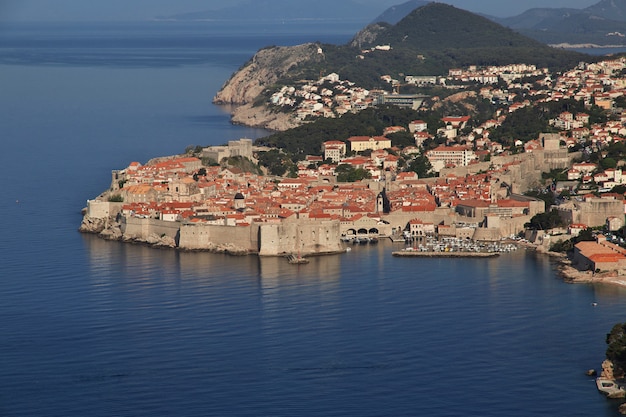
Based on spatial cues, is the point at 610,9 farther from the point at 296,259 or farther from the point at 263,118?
the point at 296,259

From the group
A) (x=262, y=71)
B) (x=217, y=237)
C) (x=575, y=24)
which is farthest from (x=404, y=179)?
(x=575, y=24)

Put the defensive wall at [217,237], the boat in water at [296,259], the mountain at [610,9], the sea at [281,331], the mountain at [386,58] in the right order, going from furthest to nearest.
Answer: the mountain at [610,9] < the mountain at [386,58] < the defensive wall at [217,237] < the boat in water at [296,259] < the sea at [281,331]

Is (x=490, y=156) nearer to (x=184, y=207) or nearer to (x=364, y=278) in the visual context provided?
(x=184, y=207)

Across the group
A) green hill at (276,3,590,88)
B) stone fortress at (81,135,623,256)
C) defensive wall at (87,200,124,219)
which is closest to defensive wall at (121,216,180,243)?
stone fortress at (81,135,623,256)

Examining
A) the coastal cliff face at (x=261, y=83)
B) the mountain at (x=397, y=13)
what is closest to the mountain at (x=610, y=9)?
the mountain at (x=397, y=13)

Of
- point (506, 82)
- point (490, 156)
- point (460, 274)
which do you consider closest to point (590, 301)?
point (460, 274)

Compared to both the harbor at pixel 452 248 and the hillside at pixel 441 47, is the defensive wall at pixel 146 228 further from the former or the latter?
the hillside at pixel 441 47

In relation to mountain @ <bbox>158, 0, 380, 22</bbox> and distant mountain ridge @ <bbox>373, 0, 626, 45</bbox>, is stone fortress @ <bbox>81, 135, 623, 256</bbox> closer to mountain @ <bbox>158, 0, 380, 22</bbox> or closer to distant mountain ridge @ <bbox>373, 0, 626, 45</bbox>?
Answer: distant mountain ridge @ <bbox>373, 0, 626, 45</bbox>
